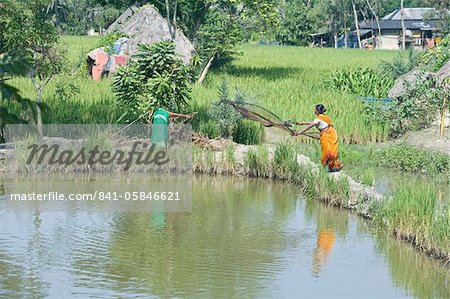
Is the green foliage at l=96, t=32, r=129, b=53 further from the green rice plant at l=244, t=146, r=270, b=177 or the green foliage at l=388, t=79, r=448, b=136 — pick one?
the green rice plant at l=244, t=146, r=270, b=177

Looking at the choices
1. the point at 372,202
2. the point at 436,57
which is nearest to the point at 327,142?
the point at 372,202

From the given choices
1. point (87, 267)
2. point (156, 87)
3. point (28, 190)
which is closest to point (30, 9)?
point (156, 87)

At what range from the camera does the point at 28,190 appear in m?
13.4

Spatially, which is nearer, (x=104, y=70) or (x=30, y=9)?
(x=30, y=9)

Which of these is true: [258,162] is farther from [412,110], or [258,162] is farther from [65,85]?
[412,110]

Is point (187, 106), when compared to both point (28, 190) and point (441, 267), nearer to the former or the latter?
point (28, 190)

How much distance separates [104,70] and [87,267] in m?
16.7

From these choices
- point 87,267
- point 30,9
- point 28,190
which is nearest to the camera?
point 87,267

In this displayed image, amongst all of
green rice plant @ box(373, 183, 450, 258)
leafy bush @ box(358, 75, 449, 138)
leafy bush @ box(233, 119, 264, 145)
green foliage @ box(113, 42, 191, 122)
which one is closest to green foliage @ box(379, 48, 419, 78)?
leafy bush @ box(358, 75, 449, 138)

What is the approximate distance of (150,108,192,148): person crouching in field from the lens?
15.5 m

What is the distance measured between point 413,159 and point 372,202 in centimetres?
429

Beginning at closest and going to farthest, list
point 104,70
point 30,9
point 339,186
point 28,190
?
point 339,186
point 28,190
point 30,9
point 104,70

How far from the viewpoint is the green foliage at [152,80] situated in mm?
16359

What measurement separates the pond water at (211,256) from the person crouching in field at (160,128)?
2.93m
